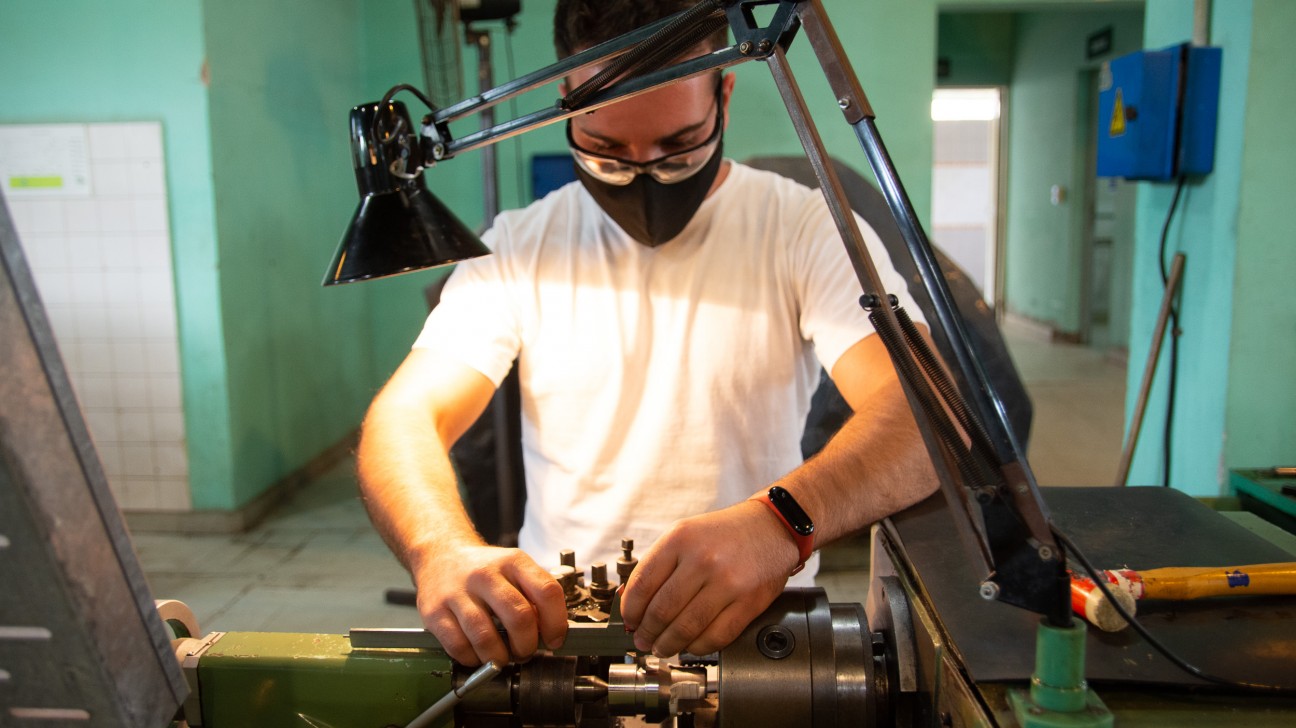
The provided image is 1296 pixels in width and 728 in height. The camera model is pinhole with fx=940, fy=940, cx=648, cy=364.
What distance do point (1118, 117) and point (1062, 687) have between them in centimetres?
237

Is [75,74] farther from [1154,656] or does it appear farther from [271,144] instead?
[1154,656]

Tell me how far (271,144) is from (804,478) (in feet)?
11.0

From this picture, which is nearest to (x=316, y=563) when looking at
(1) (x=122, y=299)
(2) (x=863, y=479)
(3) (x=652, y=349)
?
(1) (x=122, y=299)

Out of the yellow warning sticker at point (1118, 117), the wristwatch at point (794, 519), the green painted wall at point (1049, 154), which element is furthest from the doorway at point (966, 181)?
the wristwatch at point (794, 519)

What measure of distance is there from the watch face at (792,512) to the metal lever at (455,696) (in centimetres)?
31

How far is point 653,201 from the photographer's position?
53.4 inches

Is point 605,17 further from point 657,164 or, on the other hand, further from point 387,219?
point 387,219

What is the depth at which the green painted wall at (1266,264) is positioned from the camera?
2.15 metres

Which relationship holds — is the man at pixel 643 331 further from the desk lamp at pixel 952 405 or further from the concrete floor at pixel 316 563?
the concrete floor at pixel 316 563

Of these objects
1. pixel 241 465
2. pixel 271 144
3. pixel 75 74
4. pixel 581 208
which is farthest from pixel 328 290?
pixel 581 208

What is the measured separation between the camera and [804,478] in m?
1.05

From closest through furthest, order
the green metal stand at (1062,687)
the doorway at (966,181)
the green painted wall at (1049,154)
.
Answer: the green metal stand at (1062,687), the green painted wall at (1049,154), the doorway at (966,181)

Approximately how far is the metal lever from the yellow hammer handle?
543 mm

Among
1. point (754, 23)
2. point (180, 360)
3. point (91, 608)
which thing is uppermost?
point (754, 23)
